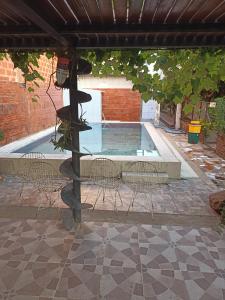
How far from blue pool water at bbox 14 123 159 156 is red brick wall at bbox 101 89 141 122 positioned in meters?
2.34

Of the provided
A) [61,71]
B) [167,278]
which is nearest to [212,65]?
[61,71]

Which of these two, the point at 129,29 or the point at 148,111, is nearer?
the point at 129,29

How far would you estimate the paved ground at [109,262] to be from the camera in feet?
8.36

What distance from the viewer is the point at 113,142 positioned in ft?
34.3

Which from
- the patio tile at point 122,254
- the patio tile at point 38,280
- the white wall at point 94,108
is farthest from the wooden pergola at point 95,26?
the white wall at point 94,108

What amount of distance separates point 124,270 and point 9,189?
321cm

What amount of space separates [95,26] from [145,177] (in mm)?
3441

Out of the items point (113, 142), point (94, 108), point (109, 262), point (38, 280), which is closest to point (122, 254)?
point (109, 262)

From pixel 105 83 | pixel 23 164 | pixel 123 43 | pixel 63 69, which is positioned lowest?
pixel 23 164

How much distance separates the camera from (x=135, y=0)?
2162 mm

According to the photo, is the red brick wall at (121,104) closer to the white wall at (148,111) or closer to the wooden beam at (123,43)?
the white wall at (148,111)

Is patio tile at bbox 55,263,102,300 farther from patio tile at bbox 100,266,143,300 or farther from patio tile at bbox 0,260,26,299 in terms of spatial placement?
patio tile at bbox 0,260,26,299

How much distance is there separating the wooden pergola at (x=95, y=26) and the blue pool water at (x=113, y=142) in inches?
151

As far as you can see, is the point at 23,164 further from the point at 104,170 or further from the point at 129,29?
the point at 129,29
